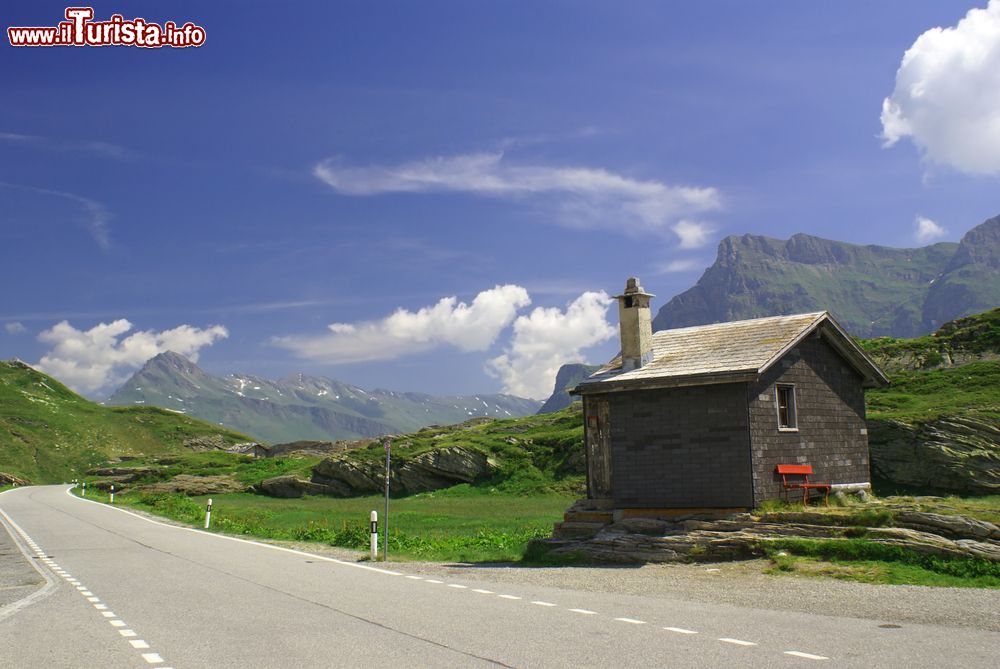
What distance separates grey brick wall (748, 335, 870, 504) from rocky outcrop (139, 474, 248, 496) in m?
58.0

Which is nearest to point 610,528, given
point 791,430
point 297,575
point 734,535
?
point 734,535

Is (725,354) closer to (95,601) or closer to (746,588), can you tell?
(746,588)

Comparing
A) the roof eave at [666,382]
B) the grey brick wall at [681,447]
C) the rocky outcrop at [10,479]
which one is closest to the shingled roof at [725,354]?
the roof eave at [666,382]

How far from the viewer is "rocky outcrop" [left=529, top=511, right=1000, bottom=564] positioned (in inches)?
632

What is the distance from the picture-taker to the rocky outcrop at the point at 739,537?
1605 centimetres

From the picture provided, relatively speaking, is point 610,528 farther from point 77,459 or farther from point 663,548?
point 77,459

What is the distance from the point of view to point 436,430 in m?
93.0

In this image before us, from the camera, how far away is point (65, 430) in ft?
429

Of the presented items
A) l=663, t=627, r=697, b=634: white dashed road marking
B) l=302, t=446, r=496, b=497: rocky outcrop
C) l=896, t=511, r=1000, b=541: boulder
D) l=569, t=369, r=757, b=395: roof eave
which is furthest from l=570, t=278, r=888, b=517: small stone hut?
l=302, t=446, r=496, b=497: rocky outcrop

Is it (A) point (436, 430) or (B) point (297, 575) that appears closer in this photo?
(B) point (297, 575)

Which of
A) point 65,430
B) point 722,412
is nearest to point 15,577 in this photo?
A: point 722,412

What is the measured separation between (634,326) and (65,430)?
131 m

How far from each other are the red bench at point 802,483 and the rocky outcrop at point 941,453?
14.8 m

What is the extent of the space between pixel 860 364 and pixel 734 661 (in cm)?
1752
